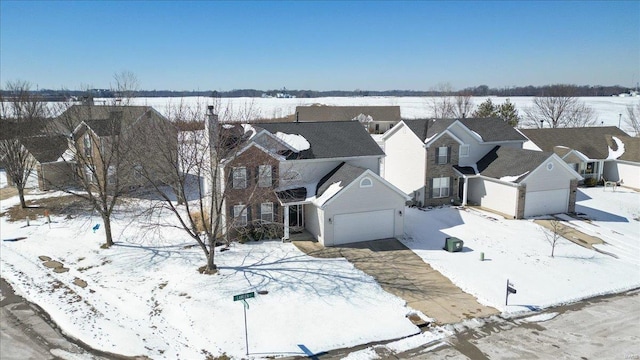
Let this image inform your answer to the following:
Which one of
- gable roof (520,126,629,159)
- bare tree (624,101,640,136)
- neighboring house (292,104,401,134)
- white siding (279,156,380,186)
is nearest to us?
white siding (279,156,380,186)

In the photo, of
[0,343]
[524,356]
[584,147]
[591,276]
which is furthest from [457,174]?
[0,343]

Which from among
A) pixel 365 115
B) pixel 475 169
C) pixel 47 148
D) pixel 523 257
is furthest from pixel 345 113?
pixel 523 257

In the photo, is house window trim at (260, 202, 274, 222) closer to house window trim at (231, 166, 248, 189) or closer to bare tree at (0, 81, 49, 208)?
house window trim at (231, 166, 248, 189)

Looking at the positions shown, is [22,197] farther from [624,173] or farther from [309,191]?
[624,173]

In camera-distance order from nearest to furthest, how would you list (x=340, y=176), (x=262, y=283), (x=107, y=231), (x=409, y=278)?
(x=262, y=283), (x=409, y=278), (x=107, y=231), (x=340, y=176)

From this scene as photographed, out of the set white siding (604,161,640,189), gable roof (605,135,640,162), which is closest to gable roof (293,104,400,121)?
gable roof (605,135,640,162)

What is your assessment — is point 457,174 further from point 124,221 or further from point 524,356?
point 124,221
